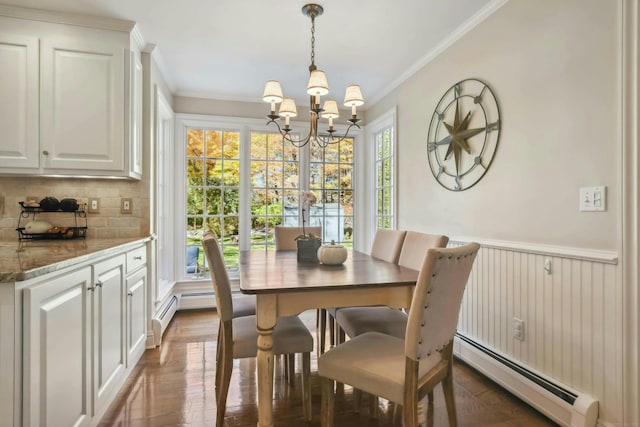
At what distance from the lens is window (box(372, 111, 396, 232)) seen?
12.6 feet

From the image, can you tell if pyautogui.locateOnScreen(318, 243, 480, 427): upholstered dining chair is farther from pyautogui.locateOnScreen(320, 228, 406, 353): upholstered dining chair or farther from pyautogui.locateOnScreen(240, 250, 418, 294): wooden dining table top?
pyautogui.locateOnScreen(320, 228, 406, 353): upholstered dining chair

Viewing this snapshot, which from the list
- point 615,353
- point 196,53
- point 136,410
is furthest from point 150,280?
point 615,353

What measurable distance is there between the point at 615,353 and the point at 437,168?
1.73 m

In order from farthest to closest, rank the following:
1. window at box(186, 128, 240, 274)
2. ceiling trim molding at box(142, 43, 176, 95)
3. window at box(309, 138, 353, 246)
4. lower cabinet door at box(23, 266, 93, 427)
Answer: window at box(309, 138, 353, 246), window at box(186, 128, 240, 274), ceiling trim molding at box(142, 43, 176, 95), lower cabinet door at box(23, 266, 93, 427)

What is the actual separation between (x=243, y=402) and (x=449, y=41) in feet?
9.83

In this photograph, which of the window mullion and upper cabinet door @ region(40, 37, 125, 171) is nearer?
upper cabinet door @ region(40, 37, 125, 171)

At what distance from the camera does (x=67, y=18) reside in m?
2.42

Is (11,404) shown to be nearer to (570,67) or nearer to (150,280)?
(150,280)

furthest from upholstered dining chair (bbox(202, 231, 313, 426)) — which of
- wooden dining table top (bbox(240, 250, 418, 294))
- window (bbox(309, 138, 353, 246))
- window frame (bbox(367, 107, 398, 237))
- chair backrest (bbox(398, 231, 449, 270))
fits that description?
window (bbox(309, 138, 353, 246))

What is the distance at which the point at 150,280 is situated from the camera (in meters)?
2.88

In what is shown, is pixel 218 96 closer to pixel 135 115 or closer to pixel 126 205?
pixel 135 115

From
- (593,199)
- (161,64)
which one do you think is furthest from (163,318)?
(593,199)

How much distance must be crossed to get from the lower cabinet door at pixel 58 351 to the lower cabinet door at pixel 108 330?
0.09 metres

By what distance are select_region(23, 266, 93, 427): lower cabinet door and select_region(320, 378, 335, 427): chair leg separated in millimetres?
1079
